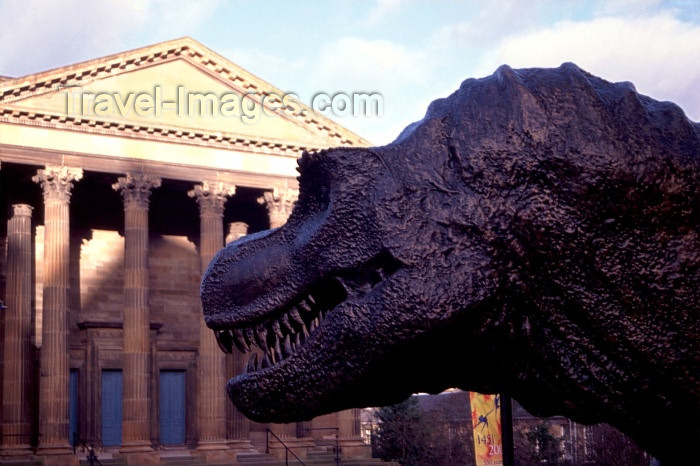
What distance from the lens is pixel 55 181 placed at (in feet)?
108

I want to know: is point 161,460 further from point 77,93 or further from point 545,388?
point 545,388

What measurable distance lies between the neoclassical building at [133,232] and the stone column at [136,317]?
5 cm

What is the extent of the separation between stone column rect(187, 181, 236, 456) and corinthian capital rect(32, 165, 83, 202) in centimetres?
476

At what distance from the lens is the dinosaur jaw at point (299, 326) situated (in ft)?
5.42

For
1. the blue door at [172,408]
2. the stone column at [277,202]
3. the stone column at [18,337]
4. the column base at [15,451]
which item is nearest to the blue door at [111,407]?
the blue door at [172,408]

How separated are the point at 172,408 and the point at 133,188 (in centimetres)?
984

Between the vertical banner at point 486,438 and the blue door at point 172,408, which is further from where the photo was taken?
the blue door at point 172,408

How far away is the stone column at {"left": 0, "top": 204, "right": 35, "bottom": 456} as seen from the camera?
32.0 m

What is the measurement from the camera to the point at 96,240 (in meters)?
38.6

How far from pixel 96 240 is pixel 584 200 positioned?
126ft

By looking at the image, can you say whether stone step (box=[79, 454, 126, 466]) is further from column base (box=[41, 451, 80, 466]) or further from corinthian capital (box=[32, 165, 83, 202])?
corinthian capital (box=[32, 165, 83, 202])

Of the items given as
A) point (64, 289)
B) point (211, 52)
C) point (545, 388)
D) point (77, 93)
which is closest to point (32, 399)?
point (64, 289)

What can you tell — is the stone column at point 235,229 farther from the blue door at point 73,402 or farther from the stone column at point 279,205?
the blue door at point 73,402

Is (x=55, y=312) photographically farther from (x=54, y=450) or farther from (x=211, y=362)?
(x=211, y=362)
